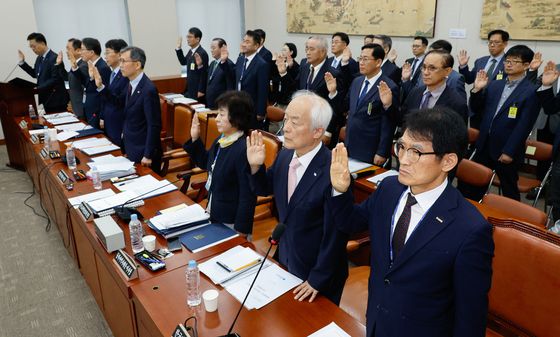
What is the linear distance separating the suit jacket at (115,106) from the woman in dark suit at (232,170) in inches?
80.7

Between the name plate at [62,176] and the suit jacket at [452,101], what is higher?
the suit jacket at [452,101]

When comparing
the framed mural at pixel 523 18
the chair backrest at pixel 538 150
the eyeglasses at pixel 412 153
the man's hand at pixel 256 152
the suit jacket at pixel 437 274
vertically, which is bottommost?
the chair backrest at pixel 538 150

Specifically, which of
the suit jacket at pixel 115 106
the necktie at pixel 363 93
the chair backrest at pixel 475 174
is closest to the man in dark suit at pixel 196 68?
the suit jacket at pixel 115 106

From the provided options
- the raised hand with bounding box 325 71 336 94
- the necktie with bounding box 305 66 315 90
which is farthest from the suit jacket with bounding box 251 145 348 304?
the necktie with bounding box 305 66 315 90

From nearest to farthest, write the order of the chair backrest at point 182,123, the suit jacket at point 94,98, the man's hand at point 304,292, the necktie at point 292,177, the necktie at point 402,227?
the necktie at point 402,227 → the man's hand at point 304,292 → the necktie at point 292,177 → the chair backrest at point 182,123 → the suit jacket at point 94,98

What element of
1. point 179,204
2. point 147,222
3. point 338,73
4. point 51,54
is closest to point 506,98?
point 338,73

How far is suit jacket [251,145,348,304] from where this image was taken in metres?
1.89

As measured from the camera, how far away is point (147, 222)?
244cm

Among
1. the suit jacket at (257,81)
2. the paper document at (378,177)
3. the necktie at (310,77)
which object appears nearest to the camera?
the paper document at (378,177)

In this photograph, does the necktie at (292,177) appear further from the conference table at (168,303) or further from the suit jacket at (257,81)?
the suit jacket at (257,81)

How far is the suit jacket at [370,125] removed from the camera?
3.70 metres

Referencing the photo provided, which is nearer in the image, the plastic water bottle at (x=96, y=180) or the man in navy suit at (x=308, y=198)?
the man in navy suit at (x=308, y=198)

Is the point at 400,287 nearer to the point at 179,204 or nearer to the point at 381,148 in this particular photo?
the point at 179,204

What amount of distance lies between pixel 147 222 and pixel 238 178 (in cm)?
61
